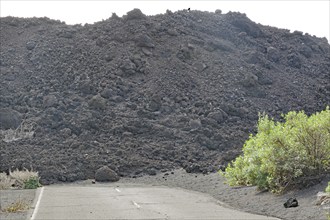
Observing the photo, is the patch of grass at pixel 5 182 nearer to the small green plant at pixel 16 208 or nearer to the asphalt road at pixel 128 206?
the asphalt road at pixel 128 206

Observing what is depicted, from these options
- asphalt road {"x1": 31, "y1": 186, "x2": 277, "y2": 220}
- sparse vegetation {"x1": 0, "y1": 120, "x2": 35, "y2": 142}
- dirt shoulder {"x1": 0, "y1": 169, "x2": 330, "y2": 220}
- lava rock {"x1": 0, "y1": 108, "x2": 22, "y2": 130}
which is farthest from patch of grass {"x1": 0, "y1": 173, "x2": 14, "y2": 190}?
lava rock {"x1": 0, "y1": 108, "x2": 22, "y2": 130}

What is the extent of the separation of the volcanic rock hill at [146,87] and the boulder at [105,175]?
1199 millimetres

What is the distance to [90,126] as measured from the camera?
35.0 meters

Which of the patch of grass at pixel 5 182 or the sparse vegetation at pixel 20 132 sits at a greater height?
the sparse vegetation at pixel 20 132


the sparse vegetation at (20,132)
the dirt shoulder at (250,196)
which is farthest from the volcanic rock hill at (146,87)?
the dirt shoulder at (250,196)

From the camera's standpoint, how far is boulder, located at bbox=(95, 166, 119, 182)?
2744cm

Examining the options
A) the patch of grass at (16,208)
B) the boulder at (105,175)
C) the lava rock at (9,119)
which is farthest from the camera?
the lava rock at (9,119)

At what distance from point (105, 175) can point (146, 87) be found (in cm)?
1458

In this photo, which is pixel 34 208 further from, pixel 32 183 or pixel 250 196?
pixel 32 183

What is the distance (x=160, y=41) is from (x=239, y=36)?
9945 mm

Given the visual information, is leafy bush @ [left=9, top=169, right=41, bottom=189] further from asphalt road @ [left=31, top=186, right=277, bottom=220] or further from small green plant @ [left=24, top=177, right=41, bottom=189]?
asphalt road @ [left=31, top=186, right=277, bottom=220]

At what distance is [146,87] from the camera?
41000mm

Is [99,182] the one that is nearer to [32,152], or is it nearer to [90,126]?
[32,152]

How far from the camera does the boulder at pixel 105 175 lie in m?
27.4
